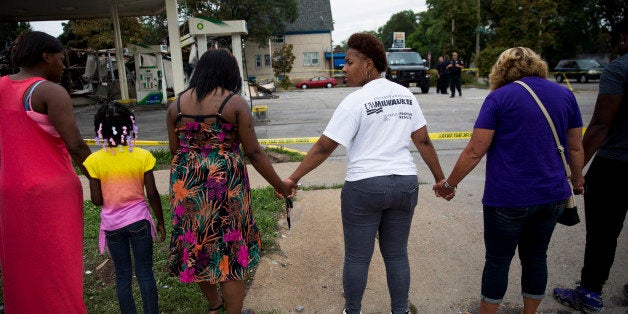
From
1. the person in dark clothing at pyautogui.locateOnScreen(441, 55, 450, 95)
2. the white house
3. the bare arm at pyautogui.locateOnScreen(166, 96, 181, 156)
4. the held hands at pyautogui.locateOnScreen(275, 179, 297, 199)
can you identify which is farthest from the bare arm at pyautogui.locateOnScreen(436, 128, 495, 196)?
the white house

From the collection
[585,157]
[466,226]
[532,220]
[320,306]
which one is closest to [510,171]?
[532,220]

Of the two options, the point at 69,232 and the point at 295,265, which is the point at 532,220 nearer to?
the point at 295,265

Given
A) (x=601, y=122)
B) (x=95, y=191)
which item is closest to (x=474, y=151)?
(x=601, y=122)

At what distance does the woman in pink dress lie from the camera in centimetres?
250

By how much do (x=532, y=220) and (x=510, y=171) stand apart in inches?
13.2

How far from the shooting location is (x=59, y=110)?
2545 millimetres

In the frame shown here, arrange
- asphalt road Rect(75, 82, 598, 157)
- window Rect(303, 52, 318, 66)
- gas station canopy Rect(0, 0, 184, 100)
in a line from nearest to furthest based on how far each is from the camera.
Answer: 1. asphalt road Rect(75, 82, 598, 157)
2. gas station canopy Rect(0, 0, 184, 100)
3. window Rect(303, 52, 318, 66)

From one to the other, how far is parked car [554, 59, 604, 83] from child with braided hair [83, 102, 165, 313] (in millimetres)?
32886

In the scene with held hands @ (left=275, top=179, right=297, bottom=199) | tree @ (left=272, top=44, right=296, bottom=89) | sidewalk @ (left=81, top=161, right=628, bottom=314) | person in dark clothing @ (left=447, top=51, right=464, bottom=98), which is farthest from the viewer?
tree @ (left=272, top=44, right=296, bottom=89)

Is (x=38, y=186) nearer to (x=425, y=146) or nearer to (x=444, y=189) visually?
(x=425, y=146)

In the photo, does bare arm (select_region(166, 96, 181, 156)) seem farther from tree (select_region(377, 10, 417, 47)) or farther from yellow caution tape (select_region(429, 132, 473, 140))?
tree (select_region(377, 10, 417, 47))

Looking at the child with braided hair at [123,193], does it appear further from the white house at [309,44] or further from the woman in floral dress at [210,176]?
the white house at [309,44]

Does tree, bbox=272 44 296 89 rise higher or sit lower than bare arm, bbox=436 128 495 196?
higher

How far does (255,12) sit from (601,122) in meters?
41.2
